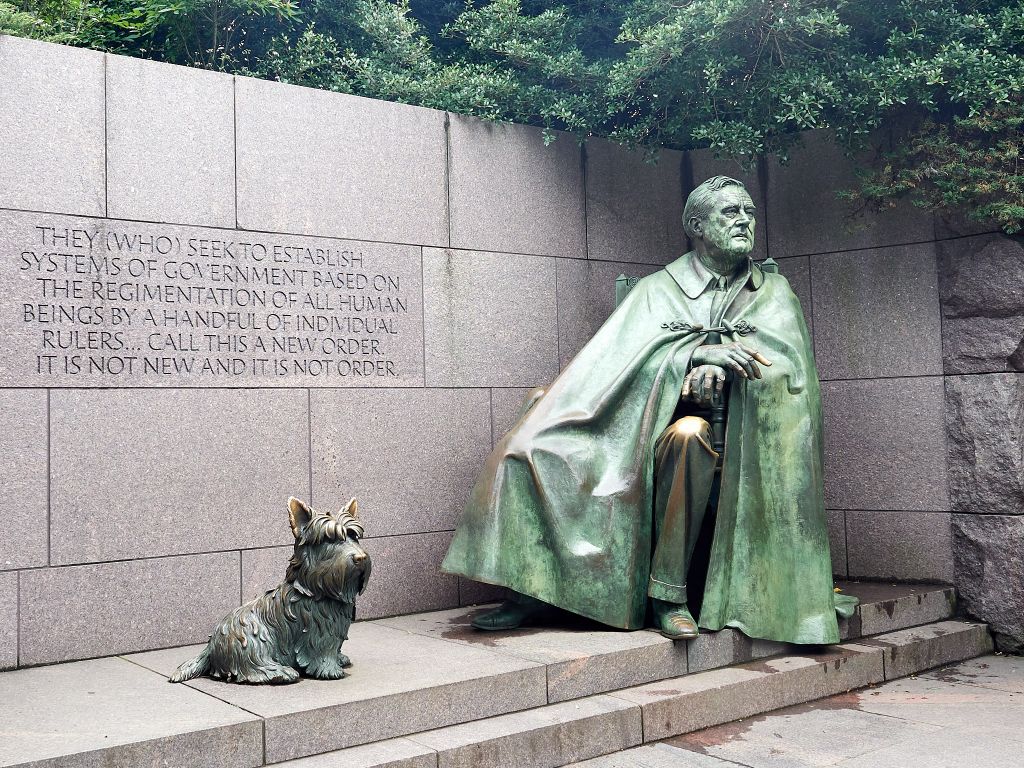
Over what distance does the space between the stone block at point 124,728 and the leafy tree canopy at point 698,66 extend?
3.76 m

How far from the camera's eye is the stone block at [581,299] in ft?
23.9

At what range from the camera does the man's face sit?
235 inches

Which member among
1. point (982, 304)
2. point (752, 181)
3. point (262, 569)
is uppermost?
point (752, 181)

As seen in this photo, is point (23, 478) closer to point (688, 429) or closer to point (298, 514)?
point (298, 514)

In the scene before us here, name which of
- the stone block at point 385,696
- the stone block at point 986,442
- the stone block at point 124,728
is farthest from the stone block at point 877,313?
the stone block at point 124,728

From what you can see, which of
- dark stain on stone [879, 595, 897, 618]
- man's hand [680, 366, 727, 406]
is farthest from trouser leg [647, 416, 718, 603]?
dark stain on stone [879, 595, 897, 618]

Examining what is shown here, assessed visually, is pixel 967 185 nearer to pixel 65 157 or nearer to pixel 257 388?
pixel 257 388

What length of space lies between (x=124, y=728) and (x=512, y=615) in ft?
7.39

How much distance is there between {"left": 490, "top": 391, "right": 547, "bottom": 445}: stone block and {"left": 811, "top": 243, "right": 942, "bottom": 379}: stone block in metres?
2.16

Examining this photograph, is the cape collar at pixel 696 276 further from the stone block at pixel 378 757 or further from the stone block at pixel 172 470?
the stone block at pixel 378 757

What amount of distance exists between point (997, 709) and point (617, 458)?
7.34 ft

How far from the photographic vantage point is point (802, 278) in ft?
25.0

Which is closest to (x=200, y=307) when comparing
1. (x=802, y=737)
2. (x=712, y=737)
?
(x=712, y=737)

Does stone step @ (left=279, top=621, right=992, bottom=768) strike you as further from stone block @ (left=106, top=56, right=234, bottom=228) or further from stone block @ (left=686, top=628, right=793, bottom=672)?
stone block @ (left=106, top=56, right=234, bottom=228)
